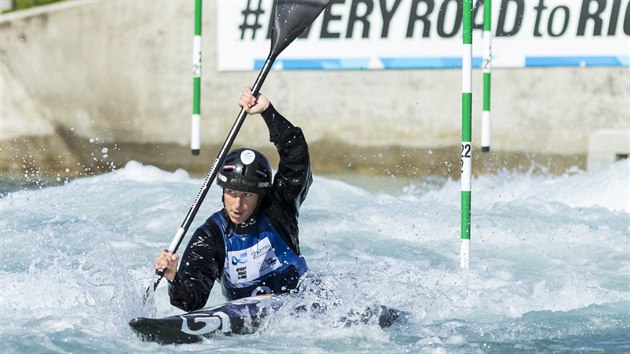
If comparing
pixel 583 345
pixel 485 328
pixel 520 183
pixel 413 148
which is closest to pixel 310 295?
pixel 485 328

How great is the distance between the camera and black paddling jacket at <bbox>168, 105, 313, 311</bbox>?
16.5 ft

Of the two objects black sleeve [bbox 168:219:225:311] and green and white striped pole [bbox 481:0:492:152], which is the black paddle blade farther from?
green and white striped pole [bbox 481:0:492:152]

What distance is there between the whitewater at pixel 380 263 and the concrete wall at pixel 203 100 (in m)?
0.52

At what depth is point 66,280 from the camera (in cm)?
607

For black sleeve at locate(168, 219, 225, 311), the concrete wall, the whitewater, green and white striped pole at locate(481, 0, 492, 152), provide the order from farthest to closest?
1. the concrete wall
2. green and white striped pole at locate(481, 0, 492, 152)
3. the whitewater
4. black sleeve at locate(168, 219, 225, 311)

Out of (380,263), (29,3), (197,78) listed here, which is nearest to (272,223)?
(380,263)

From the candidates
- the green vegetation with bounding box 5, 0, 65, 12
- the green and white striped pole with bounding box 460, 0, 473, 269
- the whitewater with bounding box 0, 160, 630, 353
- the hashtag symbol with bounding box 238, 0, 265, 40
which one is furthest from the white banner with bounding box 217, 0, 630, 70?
the green and white striped pole with bounding box 460, 0, 473, 269

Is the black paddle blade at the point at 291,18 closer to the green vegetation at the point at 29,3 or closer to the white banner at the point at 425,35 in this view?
the white banner at the point at 425,35

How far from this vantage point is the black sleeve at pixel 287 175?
511 cm

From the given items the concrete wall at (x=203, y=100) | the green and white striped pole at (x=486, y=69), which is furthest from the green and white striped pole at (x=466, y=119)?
the concrete wall at (x=203, y=100)

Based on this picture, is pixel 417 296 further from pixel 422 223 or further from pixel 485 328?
pixel 422 223

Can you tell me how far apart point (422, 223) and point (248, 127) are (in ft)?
12.7

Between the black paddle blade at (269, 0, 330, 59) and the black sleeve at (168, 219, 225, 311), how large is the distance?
1.14 metres

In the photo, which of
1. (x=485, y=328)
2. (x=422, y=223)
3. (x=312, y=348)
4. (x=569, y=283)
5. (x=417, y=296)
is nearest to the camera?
(x=312, y=348)
